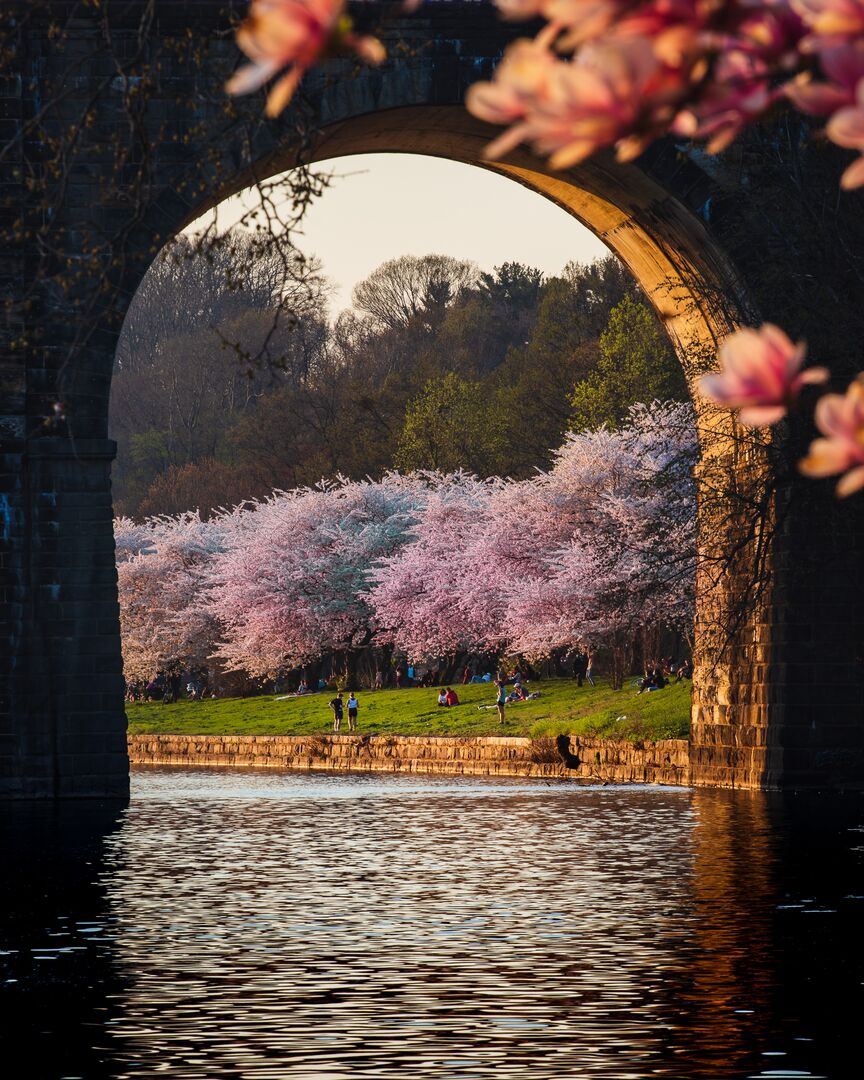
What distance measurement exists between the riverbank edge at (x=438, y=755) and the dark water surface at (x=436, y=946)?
33.1 feet

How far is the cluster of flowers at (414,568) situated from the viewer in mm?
53531

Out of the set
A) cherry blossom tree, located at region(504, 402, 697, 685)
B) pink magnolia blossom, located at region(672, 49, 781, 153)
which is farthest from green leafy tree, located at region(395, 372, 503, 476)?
pink magnolia blossom, located at region(672, 49, 781, 153)

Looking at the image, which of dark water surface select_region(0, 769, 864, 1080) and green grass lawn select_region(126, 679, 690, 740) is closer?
dark water surface select_region(0, 769, 864, 1080)

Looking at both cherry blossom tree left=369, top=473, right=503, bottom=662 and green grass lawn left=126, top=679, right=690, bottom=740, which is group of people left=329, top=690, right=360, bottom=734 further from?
cherry blossom tree left=369, top=473, right=503, bottom=662

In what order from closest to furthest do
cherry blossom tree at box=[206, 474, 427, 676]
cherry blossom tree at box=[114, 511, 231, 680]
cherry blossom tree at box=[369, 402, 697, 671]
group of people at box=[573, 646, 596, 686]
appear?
cherry blossom tree at box=[369, 402, 697, 671]
group of people at box=[573, 646, 596, 686]
cherry blossom tree at box=[206, 474, 427, 676]
cherry blossom tree at box=[114, 511, 231, 680]

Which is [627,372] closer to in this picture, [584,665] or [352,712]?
[584,665]

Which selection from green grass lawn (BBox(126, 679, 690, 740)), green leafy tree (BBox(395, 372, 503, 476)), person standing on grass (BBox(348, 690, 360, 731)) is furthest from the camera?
green leafy tree (BBox(395, 372, 503, 476))

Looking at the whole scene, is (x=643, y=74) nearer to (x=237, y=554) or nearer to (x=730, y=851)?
(x=730, y=851)

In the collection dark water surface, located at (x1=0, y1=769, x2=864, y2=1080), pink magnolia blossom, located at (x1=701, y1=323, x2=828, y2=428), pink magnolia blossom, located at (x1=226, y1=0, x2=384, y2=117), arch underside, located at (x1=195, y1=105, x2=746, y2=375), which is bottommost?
dark water surface, located at (x1=0, y1=769, x2=864, y2=1080)

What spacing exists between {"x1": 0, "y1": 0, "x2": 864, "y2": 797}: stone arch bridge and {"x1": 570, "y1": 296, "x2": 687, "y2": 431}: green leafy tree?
2733cm

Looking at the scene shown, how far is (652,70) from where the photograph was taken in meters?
2.90

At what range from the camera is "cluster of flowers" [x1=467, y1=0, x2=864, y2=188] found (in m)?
2.86

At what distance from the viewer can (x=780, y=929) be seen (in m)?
14.9

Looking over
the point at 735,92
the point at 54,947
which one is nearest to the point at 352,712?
the point at 54,947
